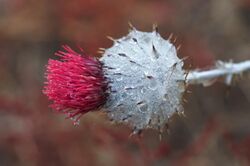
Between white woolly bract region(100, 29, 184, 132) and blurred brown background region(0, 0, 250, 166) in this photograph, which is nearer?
white woolly bract region(100, 29, 184, 132)

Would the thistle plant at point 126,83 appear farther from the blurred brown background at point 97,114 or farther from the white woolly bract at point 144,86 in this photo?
the blurred brown background at point 97,114

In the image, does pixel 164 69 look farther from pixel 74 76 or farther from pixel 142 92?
pixel 74 76

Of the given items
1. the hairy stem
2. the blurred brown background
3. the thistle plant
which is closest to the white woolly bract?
the thistle plant

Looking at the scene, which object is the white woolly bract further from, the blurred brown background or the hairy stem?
the blurred brown background

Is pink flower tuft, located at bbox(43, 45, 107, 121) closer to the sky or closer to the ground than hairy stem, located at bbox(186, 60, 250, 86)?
closer to the ground

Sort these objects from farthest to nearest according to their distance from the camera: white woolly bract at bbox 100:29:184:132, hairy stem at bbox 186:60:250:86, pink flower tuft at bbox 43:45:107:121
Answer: hairy stem at bbox 186:60:250:86, white woolly bract at bbox 100:29:184:132, pink flower tuft at bbox 43:45:107:121

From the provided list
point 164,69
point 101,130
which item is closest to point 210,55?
point 101,130

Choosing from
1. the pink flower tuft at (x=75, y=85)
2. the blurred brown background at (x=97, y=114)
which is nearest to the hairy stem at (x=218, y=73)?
the pink flower tuft at (x=75, y=85)

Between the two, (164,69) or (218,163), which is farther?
(218,163)
